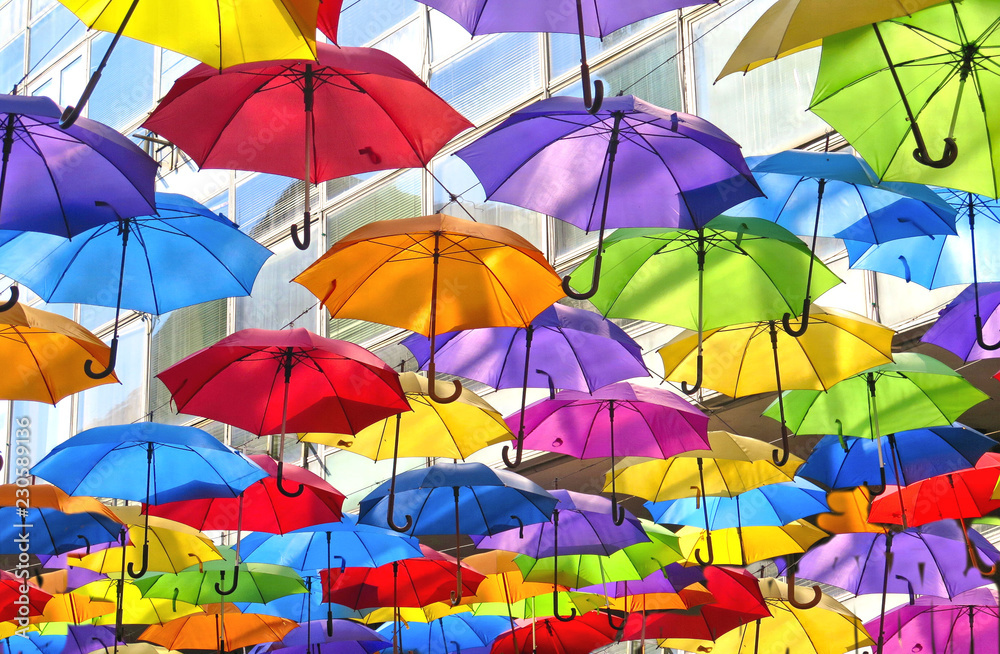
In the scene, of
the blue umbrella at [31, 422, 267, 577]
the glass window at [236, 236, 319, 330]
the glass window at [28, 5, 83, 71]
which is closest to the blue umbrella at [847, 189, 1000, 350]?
the blue umbrella at [31, 422, 267, 577]

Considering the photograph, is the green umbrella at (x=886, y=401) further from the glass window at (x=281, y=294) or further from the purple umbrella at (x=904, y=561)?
the glass window at (x=281, y=294)

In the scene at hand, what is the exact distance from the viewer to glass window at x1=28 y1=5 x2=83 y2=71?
20047 mm

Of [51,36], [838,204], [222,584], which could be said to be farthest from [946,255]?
[51,36]

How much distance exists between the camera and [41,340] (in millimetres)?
6453

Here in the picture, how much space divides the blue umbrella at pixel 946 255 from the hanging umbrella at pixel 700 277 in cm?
80

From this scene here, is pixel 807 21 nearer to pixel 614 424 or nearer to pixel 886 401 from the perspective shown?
pixel 614 424

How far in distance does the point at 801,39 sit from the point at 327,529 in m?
4.88

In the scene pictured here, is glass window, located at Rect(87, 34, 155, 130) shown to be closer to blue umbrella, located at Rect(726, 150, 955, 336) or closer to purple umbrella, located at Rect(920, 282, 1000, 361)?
blue umbrella, located at Rect(726, 150, 955, 336)

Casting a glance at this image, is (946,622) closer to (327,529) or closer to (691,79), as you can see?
(327,529)

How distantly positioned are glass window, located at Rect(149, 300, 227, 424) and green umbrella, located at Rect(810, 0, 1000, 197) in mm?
12767

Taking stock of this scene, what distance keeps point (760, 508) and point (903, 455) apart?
116 centimetres

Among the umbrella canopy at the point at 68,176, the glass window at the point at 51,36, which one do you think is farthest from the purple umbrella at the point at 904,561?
the glass window at the point at 51,36

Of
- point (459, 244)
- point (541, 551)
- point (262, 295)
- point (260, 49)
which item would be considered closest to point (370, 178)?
point (262, 295)

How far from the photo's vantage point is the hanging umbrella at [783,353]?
22.3 feet
